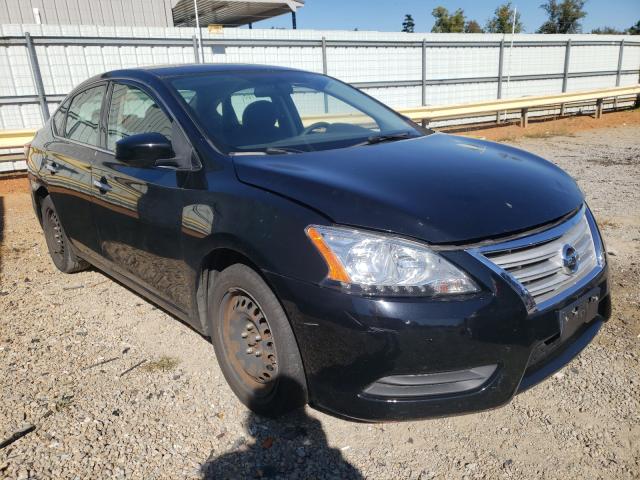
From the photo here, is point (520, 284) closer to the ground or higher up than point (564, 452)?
higher up

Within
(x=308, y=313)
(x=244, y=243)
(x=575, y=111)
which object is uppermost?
(x=244, y=243)

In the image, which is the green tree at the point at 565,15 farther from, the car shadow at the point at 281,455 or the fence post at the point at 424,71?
the car shadow at the point at 281,455

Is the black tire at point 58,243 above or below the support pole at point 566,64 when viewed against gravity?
below

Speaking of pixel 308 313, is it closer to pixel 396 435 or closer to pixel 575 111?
pixel 396 435

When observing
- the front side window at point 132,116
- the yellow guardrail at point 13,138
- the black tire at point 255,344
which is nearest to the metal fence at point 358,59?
the yellow guardrail at point 13,138

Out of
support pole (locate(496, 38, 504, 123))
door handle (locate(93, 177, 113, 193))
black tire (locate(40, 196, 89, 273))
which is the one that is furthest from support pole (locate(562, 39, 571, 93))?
door handle (locate(93, 177, 113, 193))

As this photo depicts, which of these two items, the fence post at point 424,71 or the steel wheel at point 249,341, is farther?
the fence post at point 424,71

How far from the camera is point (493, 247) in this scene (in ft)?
6.65

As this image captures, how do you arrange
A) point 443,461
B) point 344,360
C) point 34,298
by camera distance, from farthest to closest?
point 34,298 < point 443,461 < point 344,360

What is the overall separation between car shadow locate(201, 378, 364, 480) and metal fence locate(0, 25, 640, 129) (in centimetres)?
926

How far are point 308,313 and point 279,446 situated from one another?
749mm

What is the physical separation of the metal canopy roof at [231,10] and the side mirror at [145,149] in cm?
1721

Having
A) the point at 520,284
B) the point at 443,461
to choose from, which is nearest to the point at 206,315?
the point at 443,461

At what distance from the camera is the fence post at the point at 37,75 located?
9305 mm
